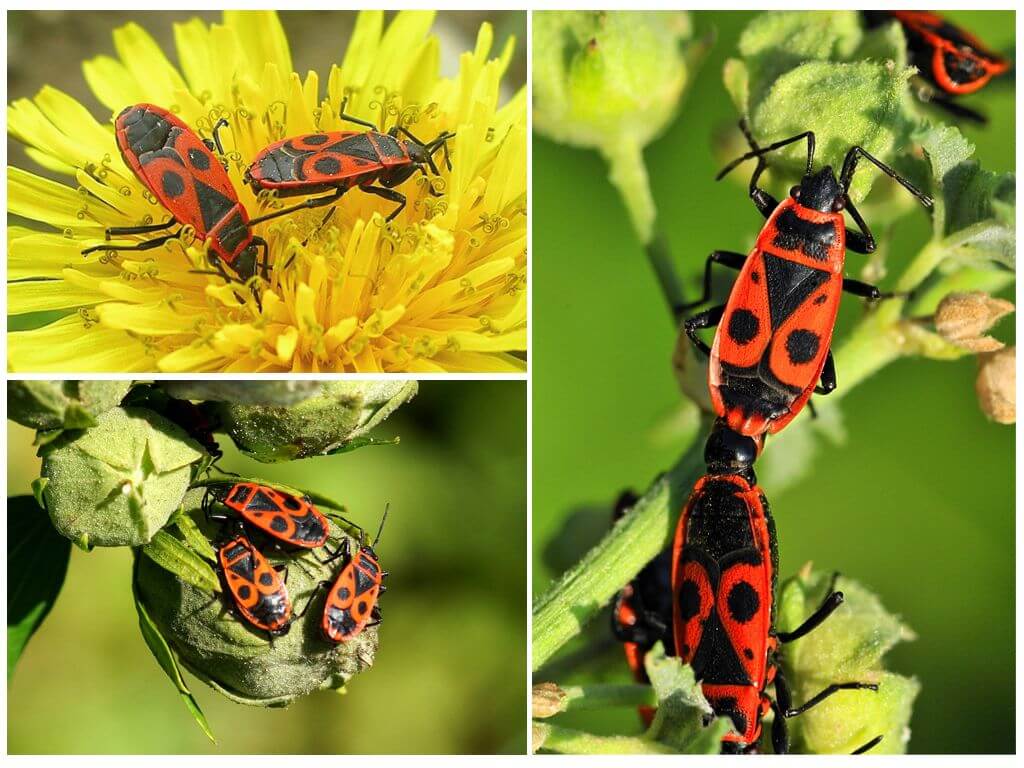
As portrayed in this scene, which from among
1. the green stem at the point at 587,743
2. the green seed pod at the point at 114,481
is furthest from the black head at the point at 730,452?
the green seed pod at the point at 114,481

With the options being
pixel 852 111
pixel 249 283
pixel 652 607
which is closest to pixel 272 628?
pixel 249 283

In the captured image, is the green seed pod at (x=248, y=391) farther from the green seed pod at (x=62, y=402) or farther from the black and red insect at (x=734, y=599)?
the black and red insect at (x=734, y=599)

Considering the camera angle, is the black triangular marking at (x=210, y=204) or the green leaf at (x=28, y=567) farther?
the green leaf at (x=28, y=567)

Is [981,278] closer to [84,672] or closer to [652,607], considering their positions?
[652,607]

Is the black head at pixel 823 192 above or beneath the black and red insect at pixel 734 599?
above

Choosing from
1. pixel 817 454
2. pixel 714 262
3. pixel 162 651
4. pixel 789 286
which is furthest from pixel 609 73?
pixel 162 651

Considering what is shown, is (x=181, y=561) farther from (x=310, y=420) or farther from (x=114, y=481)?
(x=310, y=420)
